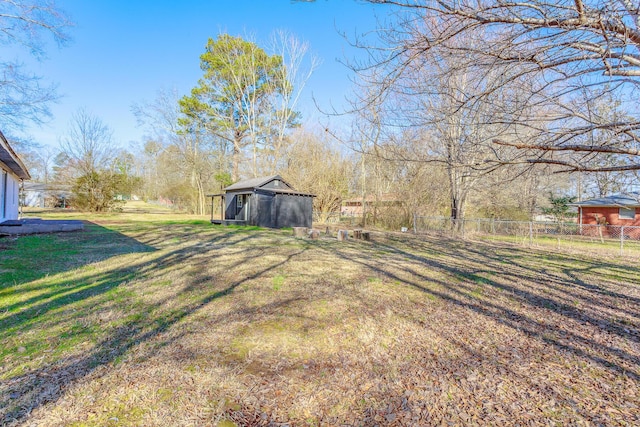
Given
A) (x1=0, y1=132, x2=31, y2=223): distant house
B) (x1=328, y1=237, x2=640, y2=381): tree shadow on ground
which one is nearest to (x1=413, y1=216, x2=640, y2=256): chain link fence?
(x1=328, y1=237, x2=640, y2=381): tree shadow on ground

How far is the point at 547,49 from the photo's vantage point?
10.5 ft

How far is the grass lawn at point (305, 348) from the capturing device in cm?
206

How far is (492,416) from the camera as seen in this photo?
2.04 meters

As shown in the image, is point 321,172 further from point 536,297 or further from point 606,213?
point 606,213

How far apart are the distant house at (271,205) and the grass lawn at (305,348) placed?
10.6 meters

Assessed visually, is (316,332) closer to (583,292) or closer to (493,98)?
(493,98)

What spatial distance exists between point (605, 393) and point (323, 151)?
19.8 meters

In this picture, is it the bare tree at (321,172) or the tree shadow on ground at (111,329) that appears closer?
the tree shadow on ground at (111,329)

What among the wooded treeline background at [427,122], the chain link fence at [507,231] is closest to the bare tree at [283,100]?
the wooded treeline background at [427,122]

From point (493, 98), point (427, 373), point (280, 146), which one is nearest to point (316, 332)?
point (427, 373)

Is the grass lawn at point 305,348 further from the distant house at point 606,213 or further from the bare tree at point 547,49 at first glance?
the distant house at point 606,213

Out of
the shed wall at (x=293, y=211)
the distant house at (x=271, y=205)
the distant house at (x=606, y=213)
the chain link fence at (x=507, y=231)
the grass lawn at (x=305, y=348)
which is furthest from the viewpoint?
the distant house at (x=606, y=213)

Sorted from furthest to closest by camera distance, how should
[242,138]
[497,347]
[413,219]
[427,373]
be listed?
[242,138]
[413,219]
[497,347]
[427,373]

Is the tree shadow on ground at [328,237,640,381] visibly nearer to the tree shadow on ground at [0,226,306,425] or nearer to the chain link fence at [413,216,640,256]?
the tree shadow on ground at [0,226,306,425]
